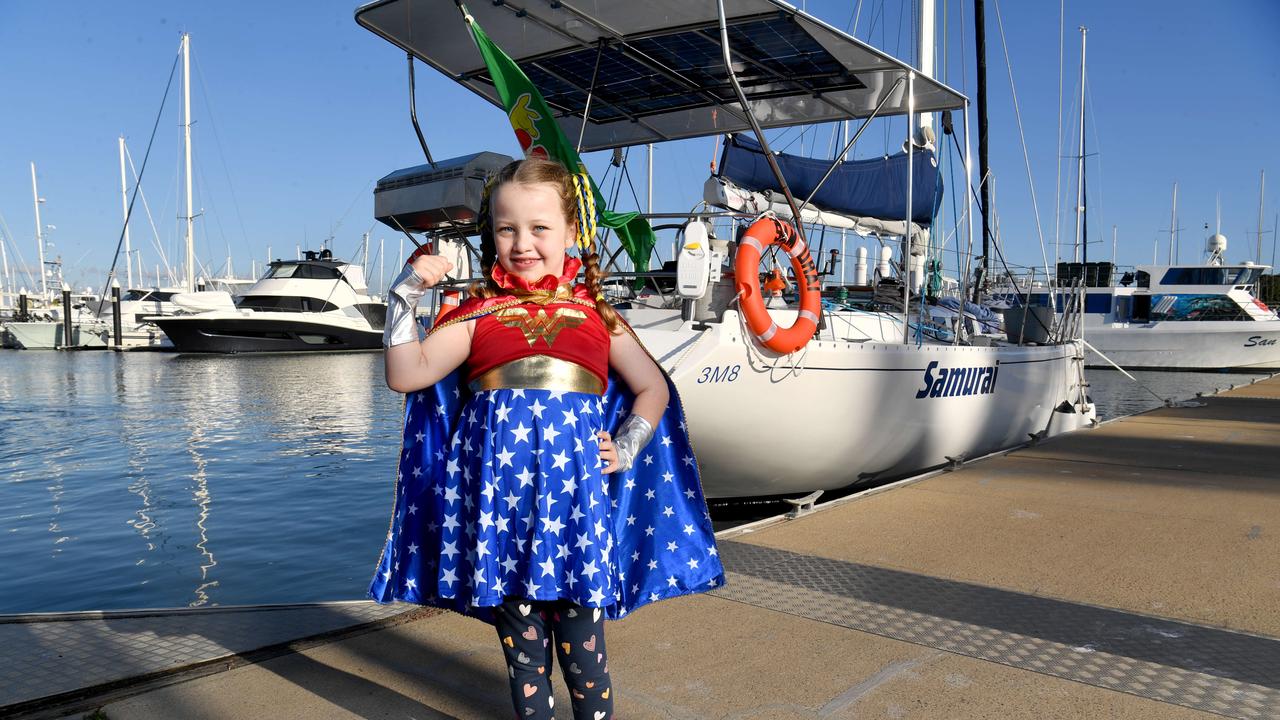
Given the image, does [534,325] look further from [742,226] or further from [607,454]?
[742,226]

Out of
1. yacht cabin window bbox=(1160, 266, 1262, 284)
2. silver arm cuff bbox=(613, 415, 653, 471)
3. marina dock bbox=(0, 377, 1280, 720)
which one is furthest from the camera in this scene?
yacht cabin window bbox=(1160, 266, 1262, 284)

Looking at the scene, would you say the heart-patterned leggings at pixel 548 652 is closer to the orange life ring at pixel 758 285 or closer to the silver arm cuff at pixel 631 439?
the silver arm cuff at pixel 631 439

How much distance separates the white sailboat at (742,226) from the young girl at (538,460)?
11.3ft

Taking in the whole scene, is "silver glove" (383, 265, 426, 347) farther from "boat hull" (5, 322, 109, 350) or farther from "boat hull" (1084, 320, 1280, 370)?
"boat hull" (5, 322, 109, 350)

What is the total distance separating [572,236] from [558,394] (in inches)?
17.8

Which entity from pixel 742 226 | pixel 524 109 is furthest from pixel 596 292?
pixel 742 226

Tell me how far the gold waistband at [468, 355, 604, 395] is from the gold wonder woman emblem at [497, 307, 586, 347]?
2.0 inches

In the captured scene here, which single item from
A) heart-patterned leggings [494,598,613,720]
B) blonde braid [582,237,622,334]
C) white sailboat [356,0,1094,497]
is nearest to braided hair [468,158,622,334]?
blonde braid [582,237,622,334]

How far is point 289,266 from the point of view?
131 ft

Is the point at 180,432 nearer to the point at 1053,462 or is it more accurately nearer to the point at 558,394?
the point at 1053,462

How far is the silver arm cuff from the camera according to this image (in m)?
2.28

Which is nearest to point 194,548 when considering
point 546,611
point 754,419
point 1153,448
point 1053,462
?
point 754,419

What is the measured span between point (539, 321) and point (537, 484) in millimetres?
419

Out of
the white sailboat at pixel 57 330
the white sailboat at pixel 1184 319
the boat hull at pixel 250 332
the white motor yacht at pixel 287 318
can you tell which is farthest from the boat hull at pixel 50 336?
the white sailboat at pixel 1184 319
